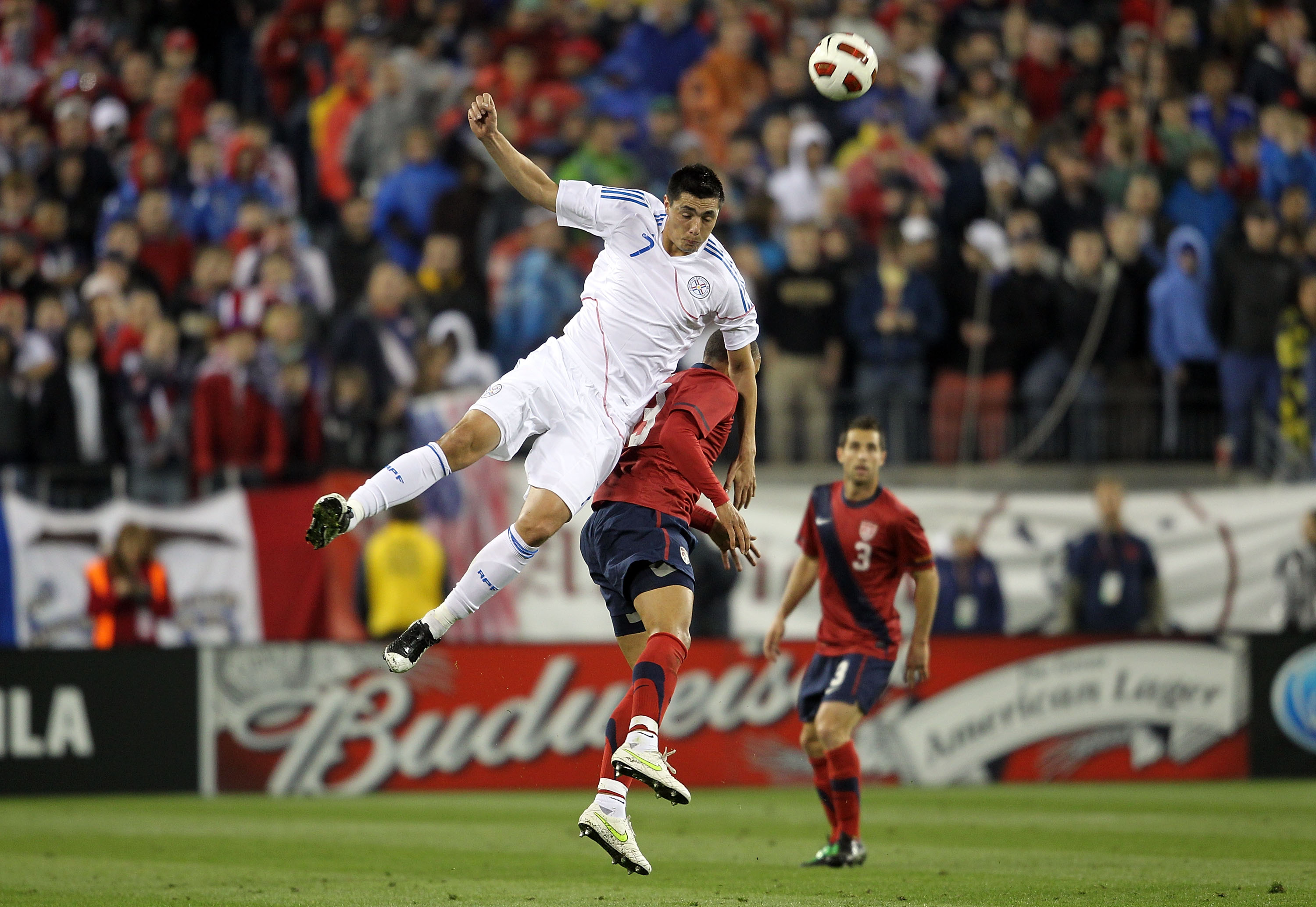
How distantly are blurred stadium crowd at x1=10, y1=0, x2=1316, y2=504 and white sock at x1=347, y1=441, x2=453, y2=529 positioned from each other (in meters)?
7.63

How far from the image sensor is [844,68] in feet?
31.6

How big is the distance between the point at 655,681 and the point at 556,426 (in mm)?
1341

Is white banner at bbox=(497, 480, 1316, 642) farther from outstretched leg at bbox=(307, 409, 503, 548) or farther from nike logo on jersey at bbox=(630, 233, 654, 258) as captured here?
outstretched leg at bbox=(307, 409, 503, 548)

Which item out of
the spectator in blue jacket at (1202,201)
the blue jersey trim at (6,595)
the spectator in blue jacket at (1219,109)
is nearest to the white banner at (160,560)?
the blue jersey trim at (6,595)

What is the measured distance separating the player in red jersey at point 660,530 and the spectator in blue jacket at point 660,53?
11.4 metres

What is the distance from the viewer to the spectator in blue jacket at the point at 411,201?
17688mm

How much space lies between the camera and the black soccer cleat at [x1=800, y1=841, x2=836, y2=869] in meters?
9.95

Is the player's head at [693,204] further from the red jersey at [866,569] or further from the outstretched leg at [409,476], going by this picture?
the red jersey at [866,569]

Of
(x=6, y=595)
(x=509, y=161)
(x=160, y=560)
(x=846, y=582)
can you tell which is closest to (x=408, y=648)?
(x=509, y=161)

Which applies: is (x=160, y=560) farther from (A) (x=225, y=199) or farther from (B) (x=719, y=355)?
(B) (x=719, y=355)

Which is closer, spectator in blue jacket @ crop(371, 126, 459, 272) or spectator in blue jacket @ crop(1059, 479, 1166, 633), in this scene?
spectator in blue jacket @ crop(1059, 479, 1166, 633)

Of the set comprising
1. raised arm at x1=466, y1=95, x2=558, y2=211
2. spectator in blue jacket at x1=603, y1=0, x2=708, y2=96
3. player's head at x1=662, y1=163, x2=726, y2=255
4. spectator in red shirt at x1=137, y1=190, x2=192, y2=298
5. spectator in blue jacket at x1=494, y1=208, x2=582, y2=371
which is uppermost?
spectator in blue jacket at x1=603, y1=0, x2=708, y2=96

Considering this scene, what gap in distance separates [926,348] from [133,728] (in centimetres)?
789

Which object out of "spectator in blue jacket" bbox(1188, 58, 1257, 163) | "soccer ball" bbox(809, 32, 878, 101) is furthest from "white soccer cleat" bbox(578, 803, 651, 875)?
"spectator in blue jacket" bbox(1188, 58, 1257, 163)
